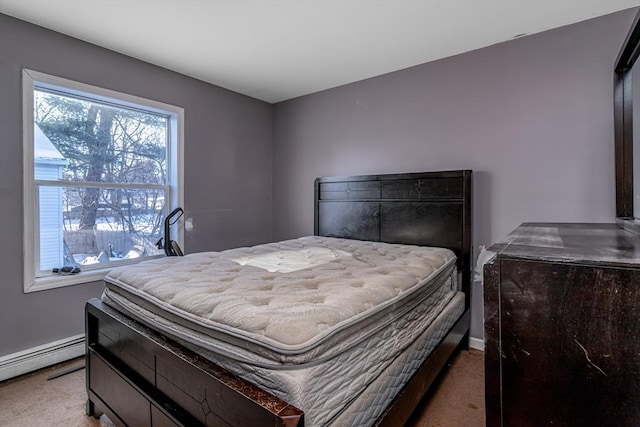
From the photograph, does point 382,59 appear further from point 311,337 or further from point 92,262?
point 92,262

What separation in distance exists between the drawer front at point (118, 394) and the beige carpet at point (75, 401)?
26 centimetres

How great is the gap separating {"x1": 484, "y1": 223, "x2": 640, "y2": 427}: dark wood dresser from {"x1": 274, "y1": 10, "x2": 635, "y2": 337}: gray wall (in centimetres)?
176

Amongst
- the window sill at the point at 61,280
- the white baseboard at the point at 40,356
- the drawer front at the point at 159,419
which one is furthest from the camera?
the window sill at the point at 61,280

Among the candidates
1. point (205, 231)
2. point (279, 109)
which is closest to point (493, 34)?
point (279, 109)

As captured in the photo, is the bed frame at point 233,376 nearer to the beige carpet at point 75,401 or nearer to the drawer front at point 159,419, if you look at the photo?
the drawer front at point 159,419

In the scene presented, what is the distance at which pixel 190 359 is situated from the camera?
3.74 feet

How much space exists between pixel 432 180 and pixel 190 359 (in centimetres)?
226

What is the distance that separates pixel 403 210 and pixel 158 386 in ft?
7.31

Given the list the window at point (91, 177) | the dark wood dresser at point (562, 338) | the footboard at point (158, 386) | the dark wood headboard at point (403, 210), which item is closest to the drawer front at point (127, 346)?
the footboard at point (158, 386)

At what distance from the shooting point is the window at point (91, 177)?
7.59ft

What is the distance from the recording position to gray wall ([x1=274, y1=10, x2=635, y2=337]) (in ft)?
7.08

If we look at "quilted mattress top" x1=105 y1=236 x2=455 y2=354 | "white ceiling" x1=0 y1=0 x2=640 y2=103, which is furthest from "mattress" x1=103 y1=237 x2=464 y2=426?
"white ceiling" x1=0 y1=0 x2=640 y2=103

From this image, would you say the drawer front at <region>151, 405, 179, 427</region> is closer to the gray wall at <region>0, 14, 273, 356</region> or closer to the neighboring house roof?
the gray wall at <region>0, 14, 273, 356</region>

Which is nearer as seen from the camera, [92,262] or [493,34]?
[493,34]
